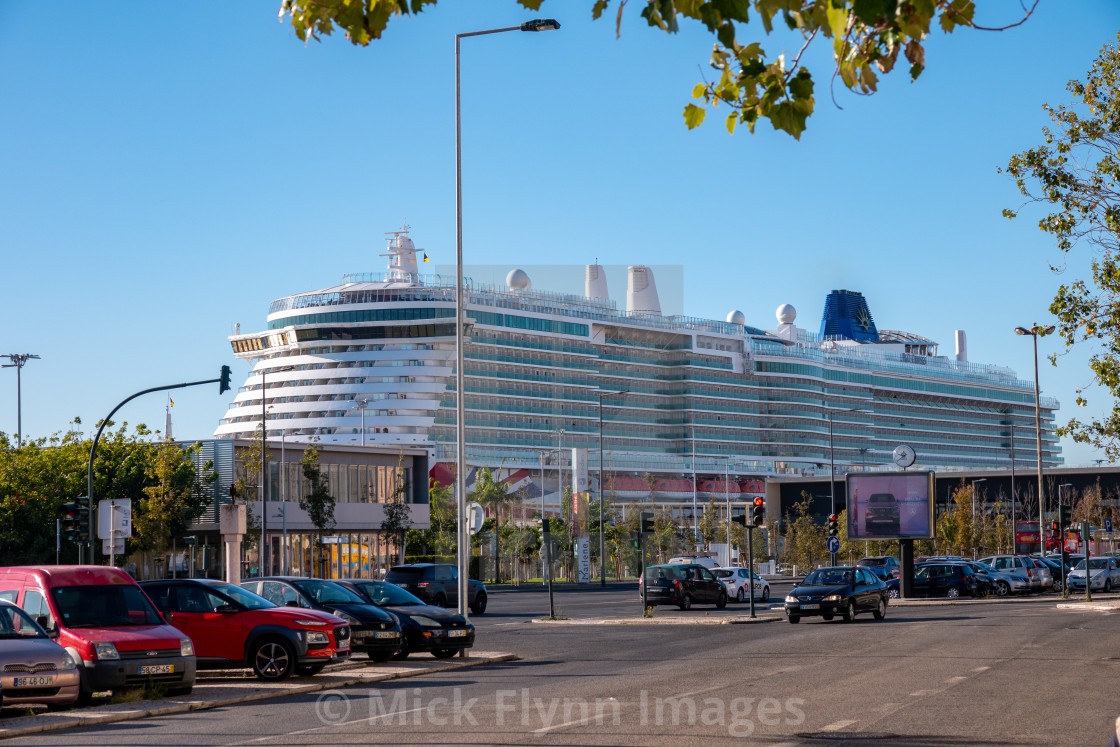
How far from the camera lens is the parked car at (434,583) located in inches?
1521

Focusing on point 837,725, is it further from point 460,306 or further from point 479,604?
point 479,604

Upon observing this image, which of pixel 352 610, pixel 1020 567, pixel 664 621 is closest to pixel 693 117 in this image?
pixel 352 610

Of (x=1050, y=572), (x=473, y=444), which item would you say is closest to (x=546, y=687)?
(x=1050, y=572)

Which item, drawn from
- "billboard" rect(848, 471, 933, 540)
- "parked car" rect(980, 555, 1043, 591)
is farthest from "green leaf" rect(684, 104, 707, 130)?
"parked car" rect(980, 555, 1043, 591)

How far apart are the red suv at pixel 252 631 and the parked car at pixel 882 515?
29333mm

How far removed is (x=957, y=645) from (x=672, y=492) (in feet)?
277

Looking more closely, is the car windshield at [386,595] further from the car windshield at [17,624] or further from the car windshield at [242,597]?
the car windshield at [17,624]

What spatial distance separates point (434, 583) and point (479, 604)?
75.8 inches

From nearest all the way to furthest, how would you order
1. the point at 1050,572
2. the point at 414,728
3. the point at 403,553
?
A: the point at 414,728
the point at 1050,572
the point at 403,553

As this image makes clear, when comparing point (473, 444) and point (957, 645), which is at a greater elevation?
point (473, 444)

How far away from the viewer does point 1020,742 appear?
35.1ft

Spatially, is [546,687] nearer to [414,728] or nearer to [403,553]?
[414,728]

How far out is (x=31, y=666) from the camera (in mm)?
14391

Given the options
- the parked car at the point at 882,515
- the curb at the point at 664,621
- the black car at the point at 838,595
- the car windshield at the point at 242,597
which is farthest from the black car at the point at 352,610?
the parked car at the point at 882,515
